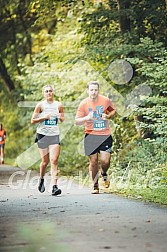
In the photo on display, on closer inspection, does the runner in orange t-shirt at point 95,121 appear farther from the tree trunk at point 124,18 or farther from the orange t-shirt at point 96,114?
the tree trunk at point 124,18

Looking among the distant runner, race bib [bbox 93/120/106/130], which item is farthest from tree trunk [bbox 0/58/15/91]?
race bib [bbox 93/120/106/130]

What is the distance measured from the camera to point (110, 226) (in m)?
7.64

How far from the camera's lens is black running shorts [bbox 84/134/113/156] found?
41.0 feet

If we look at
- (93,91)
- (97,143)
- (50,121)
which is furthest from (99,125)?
(50,121)

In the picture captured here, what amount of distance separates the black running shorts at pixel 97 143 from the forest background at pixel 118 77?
84 centimetres

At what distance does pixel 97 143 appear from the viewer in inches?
492

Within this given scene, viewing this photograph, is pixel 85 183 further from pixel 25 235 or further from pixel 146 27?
pixel 25 235

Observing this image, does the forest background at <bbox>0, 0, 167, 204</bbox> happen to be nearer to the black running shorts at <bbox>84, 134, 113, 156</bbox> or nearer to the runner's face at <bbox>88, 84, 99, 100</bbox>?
the black running shorts at <bbox>84, 134, 113, 156</bbox>

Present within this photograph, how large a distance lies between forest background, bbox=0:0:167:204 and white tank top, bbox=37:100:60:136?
5.24 ft

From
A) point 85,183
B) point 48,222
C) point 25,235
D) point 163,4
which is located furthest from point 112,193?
point 163,4

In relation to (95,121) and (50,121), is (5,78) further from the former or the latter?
(95,121)

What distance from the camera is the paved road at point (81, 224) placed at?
6418 millimetres

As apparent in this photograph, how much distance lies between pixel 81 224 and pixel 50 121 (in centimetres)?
493

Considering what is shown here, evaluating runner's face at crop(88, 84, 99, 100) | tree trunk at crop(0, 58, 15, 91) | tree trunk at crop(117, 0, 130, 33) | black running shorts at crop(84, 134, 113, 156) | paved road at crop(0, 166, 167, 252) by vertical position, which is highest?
tree trunk at crop(117, 0, 130, 33)
